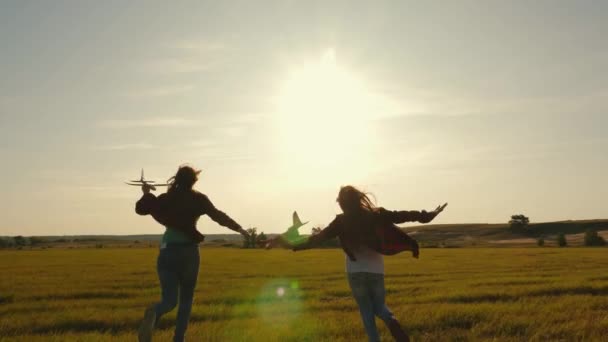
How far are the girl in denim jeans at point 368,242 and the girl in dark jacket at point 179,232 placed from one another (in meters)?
1.27

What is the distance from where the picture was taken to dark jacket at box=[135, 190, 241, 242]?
255 inches

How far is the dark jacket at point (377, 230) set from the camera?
6.29 metres

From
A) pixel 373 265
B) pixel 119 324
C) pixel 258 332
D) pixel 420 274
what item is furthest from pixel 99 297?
pixel 420 274

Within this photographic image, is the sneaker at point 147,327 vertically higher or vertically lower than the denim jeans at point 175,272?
lower

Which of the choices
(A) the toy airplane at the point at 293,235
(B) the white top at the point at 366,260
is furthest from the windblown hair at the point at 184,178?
(B) the white top at the point at 366,260

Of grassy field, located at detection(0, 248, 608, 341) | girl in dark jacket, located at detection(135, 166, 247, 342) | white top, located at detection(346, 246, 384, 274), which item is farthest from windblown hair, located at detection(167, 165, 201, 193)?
grassy field, located at detection(0, 248, 608, 341)

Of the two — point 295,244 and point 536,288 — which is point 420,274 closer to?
point 536,288

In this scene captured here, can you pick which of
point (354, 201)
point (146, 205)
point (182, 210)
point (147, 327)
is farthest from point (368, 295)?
point (146, 205)

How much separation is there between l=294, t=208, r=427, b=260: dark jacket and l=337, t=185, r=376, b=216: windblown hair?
5 centimetres

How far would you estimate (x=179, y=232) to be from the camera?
6449mm

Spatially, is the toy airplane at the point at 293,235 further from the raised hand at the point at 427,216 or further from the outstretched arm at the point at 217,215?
the raised hand at the point at 427,216

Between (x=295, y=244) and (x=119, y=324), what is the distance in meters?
4.83

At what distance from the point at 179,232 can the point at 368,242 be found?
6.75 ft

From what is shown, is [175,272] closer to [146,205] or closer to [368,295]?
[146,205]
